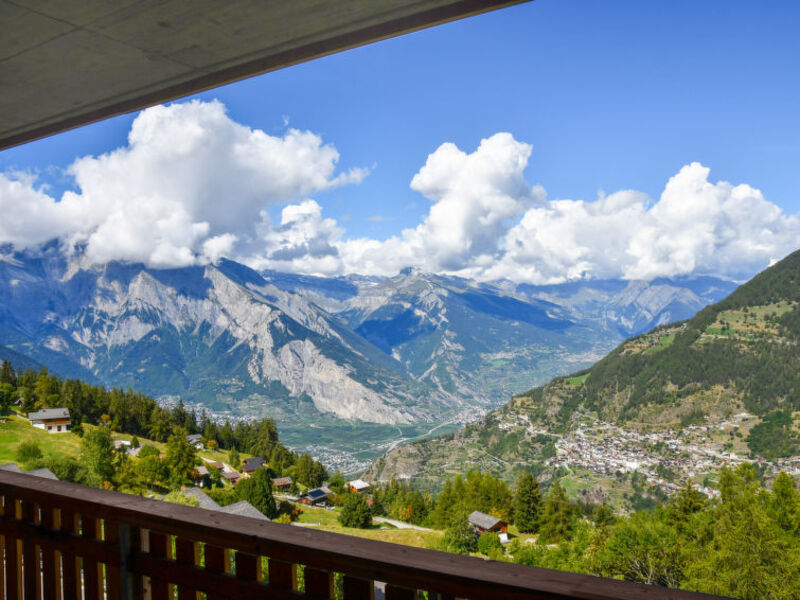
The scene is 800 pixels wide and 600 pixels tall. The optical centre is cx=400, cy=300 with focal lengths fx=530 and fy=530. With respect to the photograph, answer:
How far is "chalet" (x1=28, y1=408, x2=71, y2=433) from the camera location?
49406mm

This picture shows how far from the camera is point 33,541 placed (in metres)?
2.31

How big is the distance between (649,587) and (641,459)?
125648 mm

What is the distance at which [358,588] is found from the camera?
4.94ft

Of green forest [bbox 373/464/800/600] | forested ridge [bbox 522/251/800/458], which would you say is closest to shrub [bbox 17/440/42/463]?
green forest [bbox 373/464/800/600]

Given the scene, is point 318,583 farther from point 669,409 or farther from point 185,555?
point 669,409

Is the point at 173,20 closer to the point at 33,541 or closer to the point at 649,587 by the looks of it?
the point at 33,541

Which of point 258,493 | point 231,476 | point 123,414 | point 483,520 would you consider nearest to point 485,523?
point 483,520

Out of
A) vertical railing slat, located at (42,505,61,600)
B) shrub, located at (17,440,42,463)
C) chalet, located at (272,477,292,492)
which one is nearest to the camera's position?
vertical railing slat, located at (42,505,61,600)

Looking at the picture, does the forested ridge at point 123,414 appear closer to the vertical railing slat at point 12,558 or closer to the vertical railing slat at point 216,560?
the vertical railing slat at point 12,558

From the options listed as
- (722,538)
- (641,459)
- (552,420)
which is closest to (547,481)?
(641,459)

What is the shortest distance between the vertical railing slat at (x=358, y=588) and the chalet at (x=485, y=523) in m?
41.8

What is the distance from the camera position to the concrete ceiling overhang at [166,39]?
2.56m

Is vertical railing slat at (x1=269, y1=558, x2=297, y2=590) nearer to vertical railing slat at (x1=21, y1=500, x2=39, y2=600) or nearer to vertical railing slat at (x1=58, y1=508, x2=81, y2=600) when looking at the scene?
vertical railing slat at (x1=58, y1=508, x2=81, y2=600)

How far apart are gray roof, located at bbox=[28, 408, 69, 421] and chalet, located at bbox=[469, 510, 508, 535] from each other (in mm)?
39367
